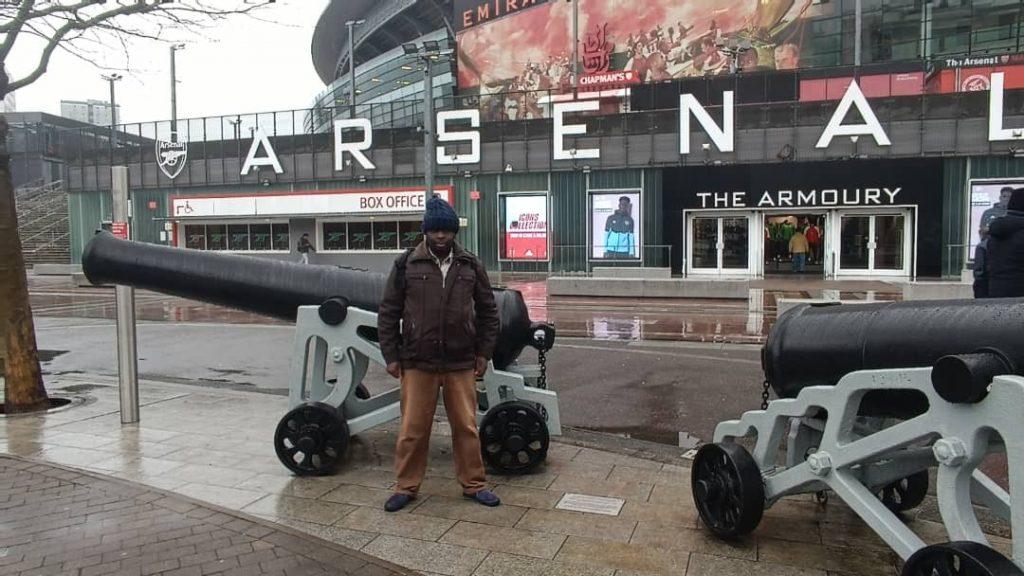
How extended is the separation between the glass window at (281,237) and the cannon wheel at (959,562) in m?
33.1

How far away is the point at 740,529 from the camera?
379 cm

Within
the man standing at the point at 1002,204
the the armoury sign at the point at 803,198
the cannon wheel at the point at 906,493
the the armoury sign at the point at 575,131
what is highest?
the the armoury sign at the point at 575,131

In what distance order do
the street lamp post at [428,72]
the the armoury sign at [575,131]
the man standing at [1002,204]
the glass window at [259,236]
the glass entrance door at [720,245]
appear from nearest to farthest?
1. the man standing at [1002,204]
2. the street lamp post at [428,72]
3. the the armoury sign at [575,131]
4. the glass entrance door at [720,245]
5. the glass window at [259,236]

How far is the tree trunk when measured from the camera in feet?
23.3

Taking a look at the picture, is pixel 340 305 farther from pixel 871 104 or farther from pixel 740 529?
pixel 871 104

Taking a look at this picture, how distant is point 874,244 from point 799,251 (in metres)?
2.37

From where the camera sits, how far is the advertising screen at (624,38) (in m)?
39.5

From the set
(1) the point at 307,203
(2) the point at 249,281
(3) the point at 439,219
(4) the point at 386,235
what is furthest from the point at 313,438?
(1) the point at 307,203

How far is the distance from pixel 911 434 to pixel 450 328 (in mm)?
2457

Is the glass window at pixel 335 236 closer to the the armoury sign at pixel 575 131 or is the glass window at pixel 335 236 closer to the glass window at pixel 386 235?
the glass window at pixel 386 235

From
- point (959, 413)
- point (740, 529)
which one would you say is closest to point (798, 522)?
point (740, 529)

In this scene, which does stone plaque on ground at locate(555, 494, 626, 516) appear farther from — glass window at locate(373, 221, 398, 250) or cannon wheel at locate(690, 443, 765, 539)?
glass window at locate(373, 221, 398, 250)

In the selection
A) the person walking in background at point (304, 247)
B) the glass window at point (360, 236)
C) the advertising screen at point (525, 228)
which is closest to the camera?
the advertising screen at point (525, 228)

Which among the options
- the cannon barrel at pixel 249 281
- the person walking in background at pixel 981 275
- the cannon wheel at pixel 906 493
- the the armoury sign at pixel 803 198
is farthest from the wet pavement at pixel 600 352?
the the armoury sign at pixel 803 198
